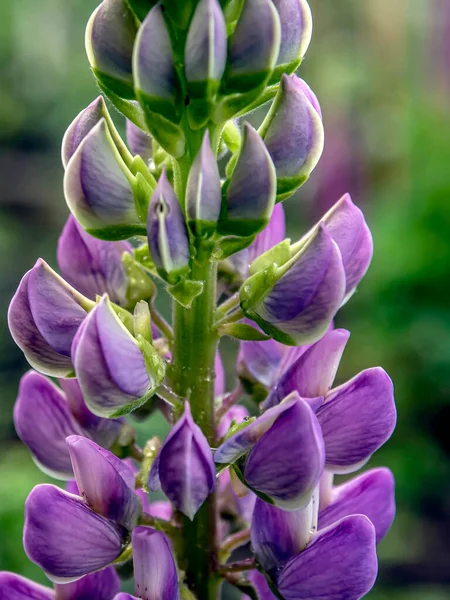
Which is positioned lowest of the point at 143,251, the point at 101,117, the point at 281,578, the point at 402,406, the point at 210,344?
the point at 402,406

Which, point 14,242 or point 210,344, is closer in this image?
point 210,344

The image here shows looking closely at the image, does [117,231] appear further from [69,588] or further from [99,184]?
[69,588]

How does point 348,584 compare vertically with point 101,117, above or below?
below

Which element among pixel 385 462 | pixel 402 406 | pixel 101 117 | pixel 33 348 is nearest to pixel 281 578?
pixel 33 348

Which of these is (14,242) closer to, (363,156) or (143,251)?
(363,156)

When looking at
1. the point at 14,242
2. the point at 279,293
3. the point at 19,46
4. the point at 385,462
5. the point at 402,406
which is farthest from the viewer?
the point at 19,46

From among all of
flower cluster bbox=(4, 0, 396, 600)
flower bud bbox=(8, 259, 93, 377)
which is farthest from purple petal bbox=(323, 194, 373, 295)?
flower bud bbox=(8, 259, 93, 377)

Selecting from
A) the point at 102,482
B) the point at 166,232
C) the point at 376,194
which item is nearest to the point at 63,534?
the point at 102,482
